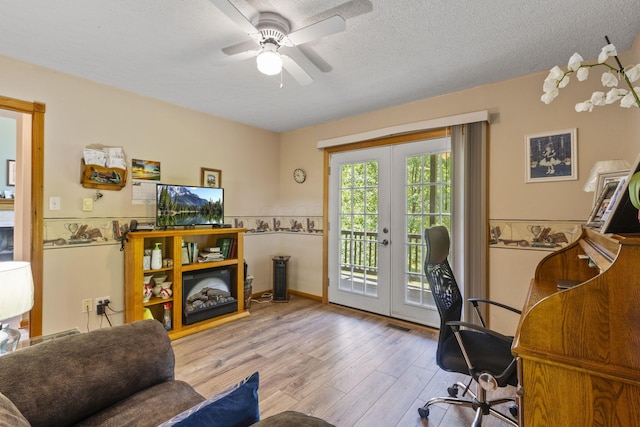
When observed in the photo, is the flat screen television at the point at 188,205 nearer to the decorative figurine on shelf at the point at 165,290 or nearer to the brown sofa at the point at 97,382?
the decorative figurine on shelf at the point at 165,290

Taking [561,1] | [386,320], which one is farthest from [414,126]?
[386,320]

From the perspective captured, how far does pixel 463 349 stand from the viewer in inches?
58.1

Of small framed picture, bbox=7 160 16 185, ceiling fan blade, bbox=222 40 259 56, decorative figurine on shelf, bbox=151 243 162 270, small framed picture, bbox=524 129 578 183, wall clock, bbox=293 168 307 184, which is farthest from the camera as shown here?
small framed picture, bbox=7 160 16 185

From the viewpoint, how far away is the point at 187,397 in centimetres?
122

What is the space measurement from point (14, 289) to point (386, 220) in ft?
9.98

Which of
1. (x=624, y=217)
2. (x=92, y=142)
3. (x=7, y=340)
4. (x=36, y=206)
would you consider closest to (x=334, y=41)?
(x=624, y=217)

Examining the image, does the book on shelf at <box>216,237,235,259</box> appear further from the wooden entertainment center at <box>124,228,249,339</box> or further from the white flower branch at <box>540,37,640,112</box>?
the white flower branch at <box>540,37,640,112</box>

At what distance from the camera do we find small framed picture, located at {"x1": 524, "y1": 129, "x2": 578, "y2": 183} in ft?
7.68

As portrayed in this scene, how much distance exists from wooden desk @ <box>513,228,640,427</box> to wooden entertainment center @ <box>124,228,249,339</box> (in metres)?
2.91

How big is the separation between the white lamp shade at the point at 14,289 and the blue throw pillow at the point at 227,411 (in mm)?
1236

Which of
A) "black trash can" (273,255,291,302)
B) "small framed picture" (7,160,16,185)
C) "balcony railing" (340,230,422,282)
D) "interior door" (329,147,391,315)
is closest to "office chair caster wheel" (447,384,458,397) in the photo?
"balcony railing" (340,230,422,282)

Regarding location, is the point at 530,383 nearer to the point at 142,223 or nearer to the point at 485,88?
the point at 485,88

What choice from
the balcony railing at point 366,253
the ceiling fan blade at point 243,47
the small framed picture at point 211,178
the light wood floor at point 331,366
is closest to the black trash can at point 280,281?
the light wood floor at point 331,366

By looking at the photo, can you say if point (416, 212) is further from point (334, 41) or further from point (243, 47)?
point (243, 47)
